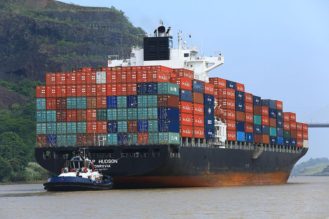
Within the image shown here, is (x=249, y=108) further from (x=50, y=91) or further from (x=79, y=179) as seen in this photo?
(x=79, y=179)

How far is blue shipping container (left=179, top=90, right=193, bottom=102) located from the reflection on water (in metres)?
11.8

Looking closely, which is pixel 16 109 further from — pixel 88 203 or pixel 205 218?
pixel 205 218

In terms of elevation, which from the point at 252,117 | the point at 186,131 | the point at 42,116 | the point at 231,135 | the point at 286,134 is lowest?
the point at 186,131

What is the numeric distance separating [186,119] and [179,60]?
537 inches

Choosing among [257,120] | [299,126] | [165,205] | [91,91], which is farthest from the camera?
[299,126]

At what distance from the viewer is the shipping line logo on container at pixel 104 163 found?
287ft

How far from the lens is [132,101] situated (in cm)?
8881

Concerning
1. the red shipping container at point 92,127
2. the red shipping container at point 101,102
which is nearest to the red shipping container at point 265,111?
the red shipping container at point 101,102

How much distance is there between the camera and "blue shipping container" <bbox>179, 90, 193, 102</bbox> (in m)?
91.4

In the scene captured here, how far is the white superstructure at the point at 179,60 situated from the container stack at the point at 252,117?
8.03 feet

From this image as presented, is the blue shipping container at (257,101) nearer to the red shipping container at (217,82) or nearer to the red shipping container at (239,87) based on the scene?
the red shipping container at (239,87)

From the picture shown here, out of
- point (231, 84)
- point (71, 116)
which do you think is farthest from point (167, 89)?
point (231, 84)

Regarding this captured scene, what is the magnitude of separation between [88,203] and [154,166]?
1956cm

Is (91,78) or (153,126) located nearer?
(153,126)
